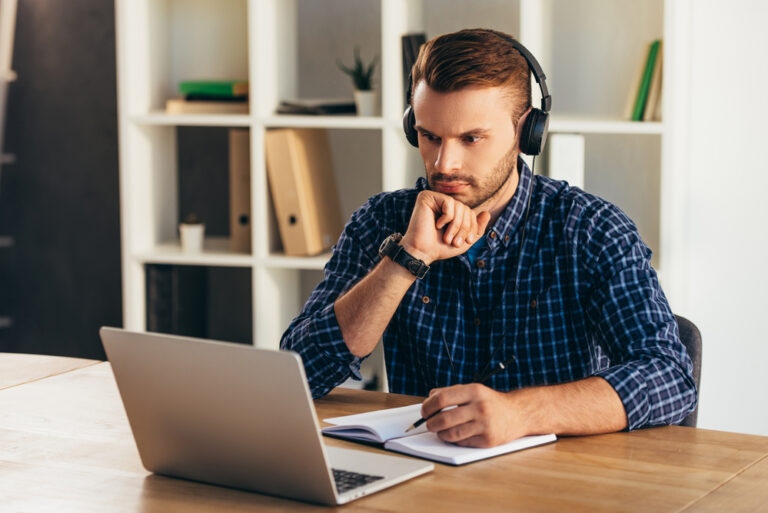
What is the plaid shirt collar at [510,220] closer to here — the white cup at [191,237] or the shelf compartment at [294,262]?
the shelf compartment at [294,262]

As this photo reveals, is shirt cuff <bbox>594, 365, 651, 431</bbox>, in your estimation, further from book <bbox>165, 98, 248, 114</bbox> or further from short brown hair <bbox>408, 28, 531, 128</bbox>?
book <bbox>165, 98, 248, 114</bbox>

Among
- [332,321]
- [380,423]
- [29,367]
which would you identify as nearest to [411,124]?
[332,321]

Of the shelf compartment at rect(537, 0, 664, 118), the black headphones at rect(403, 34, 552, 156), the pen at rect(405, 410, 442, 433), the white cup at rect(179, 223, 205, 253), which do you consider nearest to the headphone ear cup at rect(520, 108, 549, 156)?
the black headphones at rect(403, 34, 552, 156)

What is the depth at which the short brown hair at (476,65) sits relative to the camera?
1610 mm

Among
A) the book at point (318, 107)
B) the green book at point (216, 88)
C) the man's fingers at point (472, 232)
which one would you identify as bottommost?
the man's fingers at point (472, 232)

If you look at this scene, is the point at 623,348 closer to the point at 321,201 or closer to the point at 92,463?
the point at 92,463

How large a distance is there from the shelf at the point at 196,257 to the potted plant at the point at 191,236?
0.02 meters

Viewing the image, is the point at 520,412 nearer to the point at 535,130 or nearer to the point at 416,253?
the point at 416,253

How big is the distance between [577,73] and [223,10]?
1.17 metres

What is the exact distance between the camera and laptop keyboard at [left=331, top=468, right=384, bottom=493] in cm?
106

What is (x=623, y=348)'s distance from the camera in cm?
152

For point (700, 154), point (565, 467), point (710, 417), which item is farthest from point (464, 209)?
point (710, 417)

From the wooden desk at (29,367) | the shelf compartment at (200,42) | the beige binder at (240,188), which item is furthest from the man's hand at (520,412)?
the shelf compartment at (200,42)

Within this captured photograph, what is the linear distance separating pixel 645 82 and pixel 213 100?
1252 millimetres
